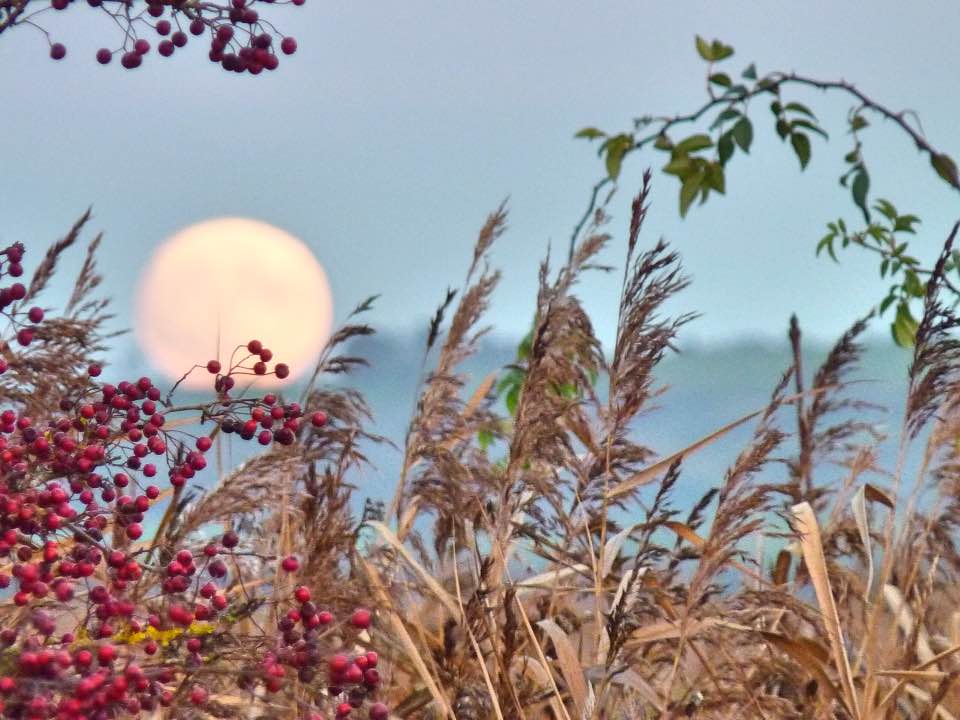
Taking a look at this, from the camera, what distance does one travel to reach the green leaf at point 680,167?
13.0 ft

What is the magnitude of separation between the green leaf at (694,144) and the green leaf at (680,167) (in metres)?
0.04

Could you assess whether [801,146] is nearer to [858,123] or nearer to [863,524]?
[858,123]

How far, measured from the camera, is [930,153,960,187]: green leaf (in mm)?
3584

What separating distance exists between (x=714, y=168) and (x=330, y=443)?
80.6 inches

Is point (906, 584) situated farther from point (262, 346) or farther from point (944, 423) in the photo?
point (262, 346)

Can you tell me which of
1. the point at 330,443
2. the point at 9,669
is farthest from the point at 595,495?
the point at 9,669

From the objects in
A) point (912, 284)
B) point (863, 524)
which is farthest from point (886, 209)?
point (863, 524)

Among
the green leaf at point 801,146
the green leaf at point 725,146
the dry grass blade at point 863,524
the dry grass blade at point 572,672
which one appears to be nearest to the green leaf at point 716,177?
the green leaf at point 725,146

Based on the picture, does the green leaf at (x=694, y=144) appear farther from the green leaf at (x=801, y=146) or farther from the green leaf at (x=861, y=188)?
the green leaf at (x=861, y=188)

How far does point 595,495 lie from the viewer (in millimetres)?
2521

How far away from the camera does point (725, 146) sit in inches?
154

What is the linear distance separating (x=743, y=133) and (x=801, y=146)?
236mm

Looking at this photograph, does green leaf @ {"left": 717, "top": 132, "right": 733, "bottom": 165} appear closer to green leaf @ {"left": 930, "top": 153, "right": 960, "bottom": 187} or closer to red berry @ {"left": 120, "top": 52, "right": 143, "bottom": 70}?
green leaf @ {"left": 930, "top": 153, "right": 960, "bottom": 187}

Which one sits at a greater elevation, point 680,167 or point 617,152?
point 617,152
